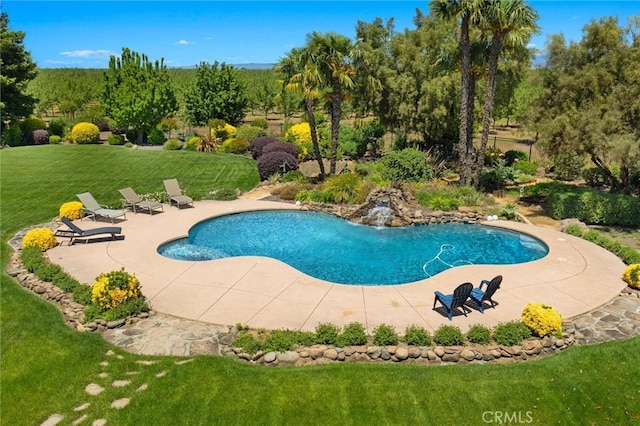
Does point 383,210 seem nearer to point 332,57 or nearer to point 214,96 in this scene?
point 332,57

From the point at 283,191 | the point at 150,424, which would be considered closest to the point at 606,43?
the point at 283,191

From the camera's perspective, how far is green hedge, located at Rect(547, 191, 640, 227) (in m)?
18.5

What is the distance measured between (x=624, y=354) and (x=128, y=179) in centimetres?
2489

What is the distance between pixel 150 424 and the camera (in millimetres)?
7555

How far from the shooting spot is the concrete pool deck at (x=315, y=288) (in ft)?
36.2

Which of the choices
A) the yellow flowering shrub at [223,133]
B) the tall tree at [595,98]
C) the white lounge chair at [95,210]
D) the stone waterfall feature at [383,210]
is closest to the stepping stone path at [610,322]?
the tall tree at [595,98]

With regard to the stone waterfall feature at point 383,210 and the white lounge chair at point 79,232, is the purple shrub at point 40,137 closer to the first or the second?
the white lounge chair at point 79,232

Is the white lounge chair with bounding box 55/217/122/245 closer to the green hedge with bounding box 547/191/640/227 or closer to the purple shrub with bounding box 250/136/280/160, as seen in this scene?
the purple shrub with bounding box 250/136/280/160

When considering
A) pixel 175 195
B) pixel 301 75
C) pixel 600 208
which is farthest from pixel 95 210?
pixel 600 208

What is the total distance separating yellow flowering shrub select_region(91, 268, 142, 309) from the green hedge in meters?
18.1

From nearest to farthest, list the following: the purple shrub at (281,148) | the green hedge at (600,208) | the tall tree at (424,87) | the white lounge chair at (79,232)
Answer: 1. the white lounge chair at (79,232)
2. the green hedge at (600,208)
3. the purple shrub at (281,148)
4. the tall tree at (424,87)

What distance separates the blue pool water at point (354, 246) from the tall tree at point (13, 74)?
104ft

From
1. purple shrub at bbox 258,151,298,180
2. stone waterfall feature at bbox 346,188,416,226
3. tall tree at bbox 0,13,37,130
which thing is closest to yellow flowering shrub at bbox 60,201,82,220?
purple shrub at bbox 258,151,298,180

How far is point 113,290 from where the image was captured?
36.4ft
